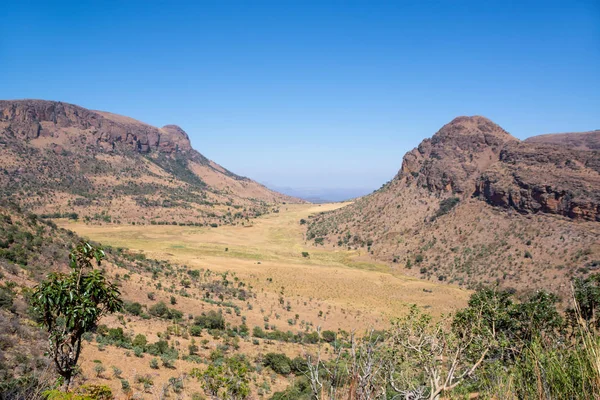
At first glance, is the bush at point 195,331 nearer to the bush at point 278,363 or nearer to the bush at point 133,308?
the bush at point 133,308

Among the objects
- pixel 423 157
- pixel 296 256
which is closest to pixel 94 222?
pixel 296 256

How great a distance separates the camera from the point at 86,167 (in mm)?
106812

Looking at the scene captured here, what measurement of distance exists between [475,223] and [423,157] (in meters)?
27.4

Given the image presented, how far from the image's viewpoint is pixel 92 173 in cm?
10450

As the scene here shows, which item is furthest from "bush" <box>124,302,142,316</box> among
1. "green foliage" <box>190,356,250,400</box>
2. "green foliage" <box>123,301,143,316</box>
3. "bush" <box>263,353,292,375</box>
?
"green foliage" <box>190,356,250,400</box>

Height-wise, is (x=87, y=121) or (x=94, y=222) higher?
(x=87, y=121)

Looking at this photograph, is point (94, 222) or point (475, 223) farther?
point (94, 222)

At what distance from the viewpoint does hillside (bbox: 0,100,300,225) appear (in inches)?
3354

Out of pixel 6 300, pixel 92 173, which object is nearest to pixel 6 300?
pixel 6 300

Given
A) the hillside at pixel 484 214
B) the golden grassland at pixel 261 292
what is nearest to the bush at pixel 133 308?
the golden grassland at pixel 261 292

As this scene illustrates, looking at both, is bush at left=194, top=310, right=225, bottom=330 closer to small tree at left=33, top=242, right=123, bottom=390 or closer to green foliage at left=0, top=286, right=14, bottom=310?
green foliage at left=0, top=286, right=14, bottom=310

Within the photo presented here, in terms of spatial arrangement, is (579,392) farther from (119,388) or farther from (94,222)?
(94,222)

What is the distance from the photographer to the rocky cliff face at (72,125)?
4387 inches

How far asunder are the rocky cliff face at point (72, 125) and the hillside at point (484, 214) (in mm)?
98542
